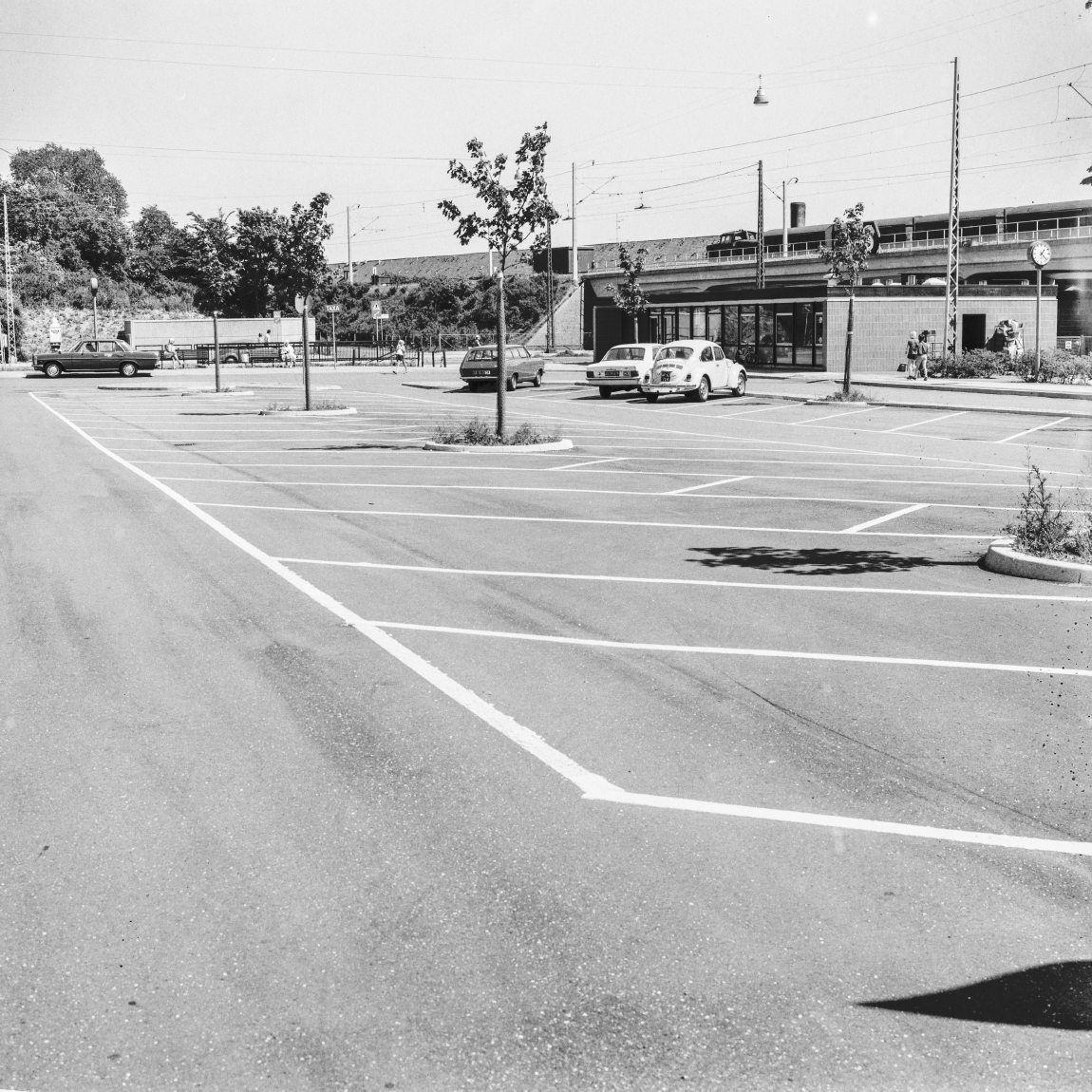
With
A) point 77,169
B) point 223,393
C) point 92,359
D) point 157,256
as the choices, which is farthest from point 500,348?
point 77,169

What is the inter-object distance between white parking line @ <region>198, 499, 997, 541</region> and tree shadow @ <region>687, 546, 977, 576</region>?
1.05 metres

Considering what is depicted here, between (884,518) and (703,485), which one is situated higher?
(703,485)

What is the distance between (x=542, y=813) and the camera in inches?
218

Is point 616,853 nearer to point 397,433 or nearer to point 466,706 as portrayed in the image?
point 466,706

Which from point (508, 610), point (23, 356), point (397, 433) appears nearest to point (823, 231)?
point (23, 356)

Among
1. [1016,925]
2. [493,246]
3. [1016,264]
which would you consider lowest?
[1016,925]

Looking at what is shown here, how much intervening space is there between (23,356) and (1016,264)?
195 feet

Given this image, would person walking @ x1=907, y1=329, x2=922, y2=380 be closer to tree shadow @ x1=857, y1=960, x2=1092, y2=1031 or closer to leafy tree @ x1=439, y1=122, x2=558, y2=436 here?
leafy tree @ x1=439, y1=122, x2=558, y2=436

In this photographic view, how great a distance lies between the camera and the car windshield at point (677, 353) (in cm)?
3741

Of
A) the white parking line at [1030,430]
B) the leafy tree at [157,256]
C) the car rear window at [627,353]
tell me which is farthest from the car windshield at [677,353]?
the leafy tree at [157,256]

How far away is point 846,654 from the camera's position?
27.2 ft

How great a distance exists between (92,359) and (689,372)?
28809 millimetres

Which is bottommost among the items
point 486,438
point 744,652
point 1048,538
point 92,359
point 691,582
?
point 744,652

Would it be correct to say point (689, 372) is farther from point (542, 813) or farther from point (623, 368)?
point (542, 813)
